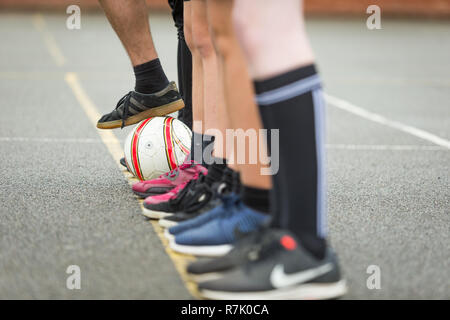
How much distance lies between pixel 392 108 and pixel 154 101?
3.68 m

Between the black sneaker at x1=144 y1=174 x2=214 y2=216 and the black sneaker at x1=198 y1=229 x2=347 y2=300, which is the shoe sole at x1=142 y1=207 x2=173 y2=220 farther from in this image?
the black sneaker at x1=198 y1=229 x2=347 y2=300

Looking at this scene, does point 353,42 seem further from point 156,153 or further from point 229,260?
point 229,260

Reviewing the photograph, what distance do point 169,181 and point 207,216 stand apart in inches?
28.9

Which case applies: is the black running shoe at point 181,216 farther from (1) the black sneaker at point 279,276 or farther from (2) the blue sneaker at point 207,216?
(1) the black sneaker at point 279,276

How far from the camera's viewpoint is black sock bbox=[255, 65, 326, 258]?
5.96ft

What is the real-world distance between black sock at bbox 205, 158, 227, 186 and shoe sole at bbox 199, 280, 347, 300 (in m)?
0.73

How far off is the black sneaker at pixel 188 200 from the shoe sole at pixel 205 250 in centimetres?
27

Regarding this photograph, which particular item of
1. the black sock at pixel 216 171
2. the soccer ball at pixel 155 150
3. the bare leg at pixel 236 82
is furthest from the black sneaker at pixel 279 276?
the soccer ball at pixel 155 150

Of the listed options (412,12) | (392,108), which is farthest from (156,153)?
(412,12)

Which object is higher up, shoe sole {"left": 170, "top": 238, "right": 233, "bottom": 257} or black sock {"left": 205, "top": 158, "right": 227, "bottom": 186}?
black sock {"left": 205, "top": 158, "right": 227, "bottom": 186}

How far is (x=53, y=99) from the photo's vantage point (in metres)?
6.23

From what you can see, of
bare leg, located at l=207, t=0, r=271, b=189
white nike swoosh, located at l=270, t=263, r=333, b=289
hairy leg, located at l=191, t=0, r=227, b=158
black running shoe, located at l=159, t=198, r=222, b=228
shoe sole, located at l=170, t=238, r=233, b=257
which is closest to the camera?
white nike swoosh, located at l=270, t=263, r=333, b=289

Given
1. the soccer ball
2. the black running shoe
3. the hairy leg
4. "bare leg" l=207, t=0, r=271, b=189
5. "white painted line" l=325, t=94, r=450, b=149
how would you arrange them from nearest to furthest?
"bare leg" l=207, t=0, r=271, b=189 < the black running shoe < the hairy leg < the soccer ball < "white painted line" l=325, t=94, r=450, b=149

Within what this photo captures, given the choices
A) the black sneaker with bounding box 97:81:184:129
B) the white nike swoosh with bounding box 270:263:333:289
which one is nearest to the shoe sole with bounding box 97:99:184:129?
the black sneaker with bounding box 97:81:184:129
